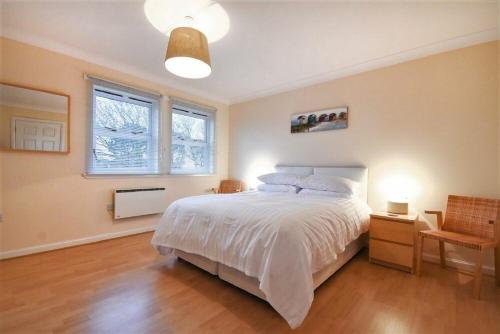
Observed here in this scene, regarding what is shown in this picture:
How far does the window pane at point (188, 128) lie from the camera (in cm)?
383

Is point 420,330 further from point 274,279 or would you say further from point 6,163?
point 6,163

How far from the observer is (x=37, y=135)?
2471 millimetres

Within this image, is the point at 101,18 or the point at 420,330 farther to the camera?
the point at 101,18

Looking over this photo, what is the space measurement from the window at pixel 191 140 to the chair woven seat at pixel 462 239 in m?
3.52

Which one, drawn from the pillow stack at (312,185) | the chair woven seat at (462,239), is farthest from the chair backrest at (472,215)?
the pillow stack at (312,185)

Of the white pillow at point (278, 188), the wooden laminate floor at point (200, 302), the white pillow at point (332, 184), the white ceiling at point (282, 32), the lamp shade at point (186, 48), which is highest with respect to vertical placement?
the white ceiling at point (282, 32)

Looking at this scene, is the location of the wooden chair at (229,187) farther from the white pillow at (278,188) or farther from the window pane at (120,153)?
the window pane at (120,153)

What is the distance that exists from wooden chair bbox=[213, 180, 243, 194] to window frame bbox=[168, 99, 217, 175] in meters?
0.34

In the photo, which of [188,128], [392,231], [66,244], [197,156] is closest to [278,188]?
[392,231]

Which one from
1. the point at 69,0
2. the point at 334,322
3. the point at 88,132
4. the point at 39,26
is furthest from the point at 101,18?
the point at 334,322

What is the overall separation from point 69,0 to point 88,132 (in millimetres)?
1470

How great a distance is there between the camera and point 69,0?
6.35 ft

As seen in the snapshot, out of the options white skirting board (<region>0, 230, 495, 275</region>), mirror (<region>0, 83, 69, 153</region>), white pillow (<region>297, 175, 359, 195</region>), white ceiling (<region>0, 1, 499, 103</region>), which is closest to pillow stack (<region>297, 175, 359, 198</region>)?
white pillow (<region>297, 175, 359, 195</region>)

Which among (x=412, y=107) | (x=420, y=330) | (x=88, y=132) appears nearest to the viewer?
(x=420, y=330)
